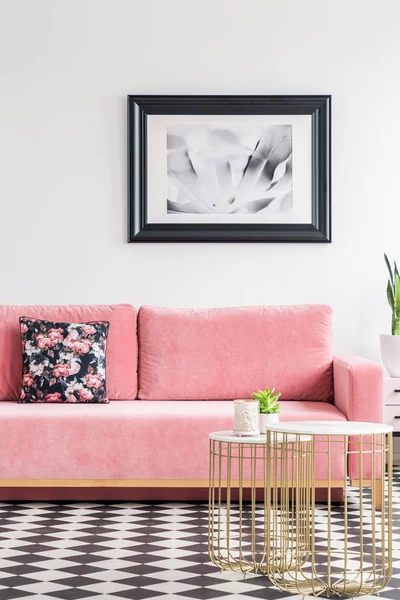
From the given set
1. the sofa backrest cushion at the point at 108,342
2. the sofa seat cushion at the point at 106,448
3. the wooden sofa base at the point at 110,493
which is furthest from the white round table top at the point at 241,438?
the sofa backrest cushion at the point at 108,342

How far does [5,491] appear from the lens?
13.7ft

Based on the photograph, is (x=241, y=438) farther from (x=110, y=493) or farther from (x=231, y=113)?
(x=231, y=113)

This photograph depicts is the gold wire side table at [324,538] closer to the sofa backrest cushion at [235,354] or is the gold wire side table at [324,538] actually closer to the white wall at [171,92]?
the sofa backrest cushion at [235,354]

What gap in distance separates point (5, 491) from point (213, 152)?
86.1 inches

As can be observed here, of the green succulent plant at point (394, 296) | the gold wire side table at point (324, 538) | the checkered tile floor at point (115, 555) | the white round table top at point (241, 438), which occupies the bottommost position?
the checkered tile floor at point (115, 555)

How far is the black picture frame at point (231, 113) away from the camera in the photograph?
507 centimetres

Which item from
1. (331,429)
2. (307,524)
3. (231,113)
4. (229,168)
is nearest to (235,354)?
(229,168)

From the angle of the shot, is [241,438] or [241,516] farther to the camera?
[241,516]

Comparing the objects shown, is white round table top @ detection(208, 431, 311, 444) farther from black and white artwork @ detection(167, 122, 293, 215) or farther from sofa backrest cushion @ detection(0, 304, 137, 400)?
black and white artwork @ detection(167, 122, 293, 215)

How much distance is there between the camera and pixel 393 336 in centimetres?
487

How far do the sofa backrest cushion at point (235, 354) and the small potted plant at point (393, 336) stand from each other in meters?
0.43

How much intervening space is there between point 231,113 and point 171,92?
36 centimetres

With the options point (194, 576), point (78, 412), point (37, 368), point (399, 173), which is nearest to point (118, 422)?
point (78, 412)

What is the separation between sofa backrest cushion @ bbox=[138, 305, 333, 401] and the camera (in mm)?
4539
